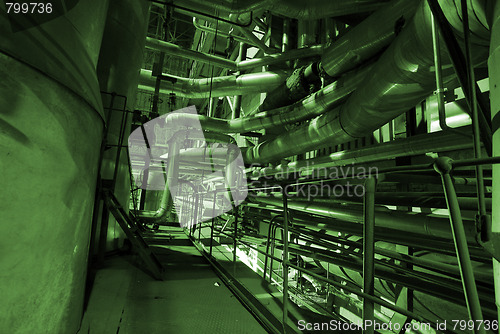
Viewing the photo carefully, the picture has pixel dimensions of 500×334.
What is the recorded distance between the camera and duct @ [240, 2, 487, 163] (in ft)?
4.27

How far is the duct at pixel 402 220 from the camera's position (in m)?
1.33

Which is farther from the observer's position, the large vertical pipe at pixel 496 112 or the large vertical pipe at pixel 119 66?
the large vertical pipe at pixel 119 66

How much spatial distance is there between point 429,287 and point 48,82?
1.95 meters

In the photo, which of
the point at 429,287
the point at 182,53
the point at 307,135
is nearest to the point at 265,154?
the point at 307,135

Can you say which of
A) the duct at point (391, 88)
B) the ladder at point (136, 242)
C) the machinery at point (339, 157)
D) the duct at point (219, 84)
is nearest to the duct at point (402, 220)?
the machinery at point (339, 157)

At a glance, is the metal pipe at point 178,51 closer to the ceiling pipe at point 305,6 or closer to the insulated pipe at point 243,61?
the insulated pipe at point 243,61

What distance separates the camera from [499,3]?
2.65 ft

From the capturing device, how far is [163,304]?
1975mm

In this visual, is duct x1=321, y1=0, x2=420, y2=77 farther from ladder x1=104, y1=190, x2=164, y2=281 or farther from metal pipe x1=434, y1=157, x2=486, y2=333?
ladder x1=104, y1=190, x2=164, y2=281

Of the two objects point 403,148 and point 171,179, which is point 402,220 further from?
point 171,179

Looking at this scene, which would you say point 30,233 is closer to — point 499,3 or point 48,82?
point 48,82

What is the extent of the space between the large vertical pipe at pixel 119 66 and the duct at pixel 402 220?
2.30 m

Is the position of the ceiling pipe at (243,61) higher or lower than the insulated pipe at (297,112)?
higher

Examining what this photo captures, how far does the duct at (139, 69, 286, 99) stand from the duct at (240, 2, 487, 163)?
55.7 inches
